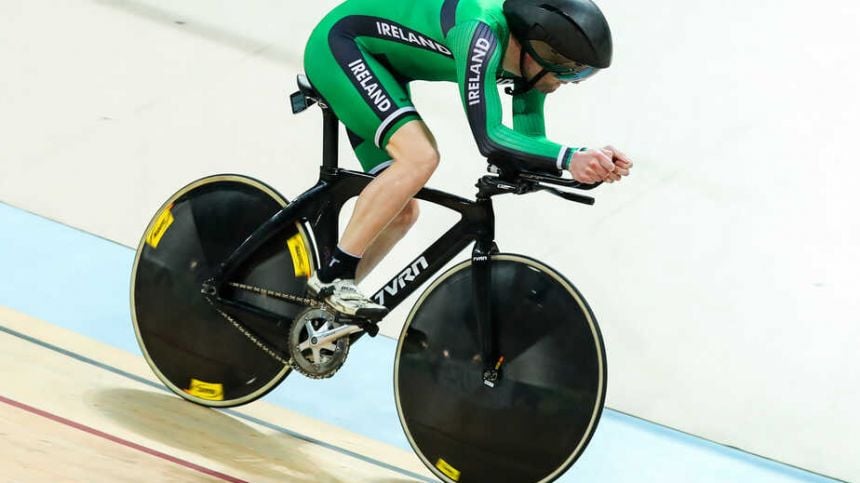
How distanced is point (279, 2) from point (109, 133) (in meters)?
0.94

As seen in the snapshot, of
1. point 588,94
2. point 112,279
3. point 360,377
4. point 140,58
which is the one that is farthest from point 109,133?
point 588,94

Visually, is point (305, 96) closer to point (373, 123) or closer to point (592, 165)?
point (373, 123)

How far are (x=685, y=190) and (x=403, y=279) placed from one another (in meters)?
1.52

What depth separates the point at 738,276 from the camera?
4.45 m

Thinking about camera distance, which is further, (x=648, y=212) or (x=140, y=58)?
(x=140, y=58)

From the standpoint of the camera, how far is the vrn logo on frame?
11.4ft

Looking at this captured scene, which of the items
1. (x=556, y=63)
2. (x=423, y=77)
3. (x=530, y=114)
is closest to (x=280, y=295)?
(x=423, y=77)

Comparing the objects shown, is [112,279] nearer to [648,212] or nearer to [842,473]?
[648,212]

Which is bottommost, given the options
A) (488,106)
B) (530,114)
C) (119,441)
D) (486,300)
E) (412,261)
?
(119,441)

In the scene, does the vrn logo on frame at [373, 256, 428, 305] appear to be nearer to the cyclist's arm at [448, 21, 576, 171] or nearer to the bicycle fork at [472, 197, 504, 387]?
the bicycle fork at [472, 197, 504, 387]

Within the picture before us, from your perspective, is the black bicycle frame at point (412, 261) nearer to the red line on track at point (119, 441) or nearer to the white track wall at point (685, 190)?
the red line on track at point (119, 441)

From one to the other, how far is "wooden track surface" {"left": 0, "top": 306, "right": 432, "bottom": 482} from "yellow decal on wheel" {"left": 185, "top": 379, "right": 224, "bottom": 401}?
4 cm

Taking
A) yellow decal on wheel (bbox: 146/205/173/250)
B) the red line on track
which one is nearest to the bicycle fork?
the red line on track

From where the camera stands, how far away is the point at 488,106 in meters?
3.11
